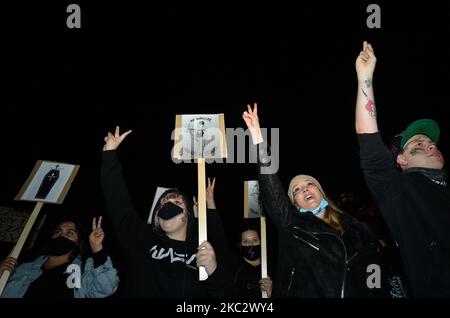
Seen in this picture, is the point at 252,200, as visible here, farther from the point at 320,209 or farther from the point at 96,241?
the point at 96,241

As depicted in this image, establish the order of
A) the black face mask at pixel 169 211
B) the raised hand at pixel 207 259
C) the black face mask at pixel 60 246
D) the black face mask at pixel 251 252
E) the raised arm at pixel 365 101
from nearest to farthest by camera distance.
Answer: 1. the raised arm at pixel 365 101
2. the raised hand at pixel 207 259
3. the black face mask at pixel 169 211
4. the black face mask at pixel 60 246
5. the black face mask at pixel 251 252

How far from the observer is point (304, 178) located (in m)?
2.52

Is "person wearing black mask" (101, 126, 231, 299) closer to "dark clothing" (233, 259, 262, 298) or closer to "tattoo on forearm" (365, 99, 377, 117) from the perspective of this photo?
"dark clothing" (233, 259, 262, 298)

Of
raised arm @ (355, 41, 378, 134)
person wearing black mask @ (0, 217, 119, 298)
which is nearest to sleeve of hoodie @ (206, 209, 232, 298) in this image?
person wearing black mask @ (0, 217, 119, 298)

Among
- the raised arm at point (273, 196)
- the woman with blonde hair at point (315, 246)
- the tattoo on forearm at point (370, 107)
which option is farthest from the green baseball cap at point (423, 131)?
the raised arm at point (273, 196)

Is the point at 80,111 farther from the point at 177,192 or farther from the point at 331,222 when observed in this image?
the point at 331,222

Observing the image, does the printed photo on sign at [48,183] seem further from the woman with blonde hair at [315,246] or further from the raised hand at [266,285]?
the raised hand at [266,285]

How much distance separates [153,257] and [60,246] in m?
1.39

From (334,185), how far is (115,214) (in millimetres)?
3784

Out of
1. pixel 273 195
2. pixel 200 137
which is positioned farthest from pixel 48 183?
pixel 273 195

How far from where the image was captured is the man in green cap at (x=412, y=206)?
178 centimetres

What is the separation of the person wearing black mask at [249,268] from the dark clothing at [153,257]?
3.68 ft

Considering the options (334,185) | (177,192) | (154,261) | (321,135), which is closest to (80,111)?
(177,192)

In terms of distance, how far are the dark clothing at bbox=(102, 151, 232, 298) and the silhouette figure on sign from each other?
798mm
